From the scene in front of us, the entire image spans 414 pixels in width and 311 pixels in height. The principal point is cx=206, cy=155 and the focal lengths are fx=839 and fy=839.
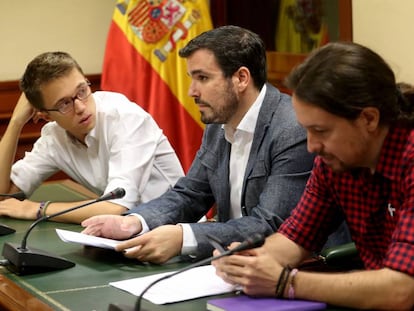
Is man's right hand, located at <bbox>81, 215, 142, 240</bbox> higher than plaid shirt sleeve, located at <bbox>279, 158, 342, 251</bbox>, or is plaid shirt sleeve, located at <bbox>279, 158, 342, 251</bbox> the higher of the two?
plaid shirt sleeve, located at <bbox>279, 158, 342, 251</bbox>

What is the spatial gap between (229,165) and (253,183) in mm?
161

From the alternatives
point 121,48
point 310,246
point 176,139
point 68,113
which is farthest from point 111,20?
point 310,246

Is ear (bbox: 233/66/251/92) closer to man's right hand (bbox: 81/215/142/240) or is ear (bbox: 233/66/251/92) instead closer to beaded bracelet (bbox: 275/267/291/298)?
man's right hand (bbox: 81/215/142/240)

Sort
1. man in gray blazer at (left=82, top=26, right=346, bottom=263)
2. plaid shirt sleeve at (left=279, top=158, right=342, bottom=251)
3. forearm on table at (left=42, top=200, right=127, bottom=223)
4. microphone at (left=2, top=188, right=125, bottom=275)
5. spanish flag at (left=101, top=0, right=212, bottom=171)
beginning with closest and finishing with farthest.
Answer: plaid shirt sleeve at (left=279, top=158, right=342, bottom=251)
microphone at (left=2, top=188, right=125, bottom=275)
man in gray blazer at (left=82, top=26, right=346, bottom=263)
forearm on table at (left=42, top=200, right=127, bottom=223)
spanish flag at (left=101, top=0, right=212, bottom=171)

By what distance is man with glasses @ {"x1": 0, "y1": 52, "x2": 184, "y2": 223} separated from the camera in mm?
3039

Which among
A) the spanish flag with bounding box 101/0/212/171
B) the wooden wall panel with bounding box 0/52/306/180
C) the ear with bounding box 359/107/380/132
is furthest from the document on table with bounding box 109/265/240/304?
the wooden wall panel with bounding box 0/52/306/180

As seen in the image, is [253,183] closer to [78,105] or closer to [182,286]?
[182,286]

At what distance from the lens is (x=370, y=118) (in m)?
1.83

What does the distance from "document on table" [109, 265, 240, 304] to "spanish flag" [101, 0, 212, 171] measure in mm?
2175

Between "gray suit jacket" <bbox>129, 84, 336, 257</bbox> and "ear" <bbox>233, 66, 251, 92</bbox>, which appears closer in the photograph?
"gray suit jacket" <bbox>129, 84, 336, 257</bbox>

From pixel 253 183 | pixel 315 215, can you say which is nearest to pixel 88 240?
pixel 253 183

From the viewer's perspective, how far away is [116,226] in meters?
2.46

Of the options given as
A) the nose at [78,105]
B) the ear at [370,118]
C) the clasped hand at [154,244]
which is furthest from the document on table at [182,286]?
the nose at [78,105]

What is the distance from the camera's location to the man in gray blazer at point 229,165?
2.38 meters
